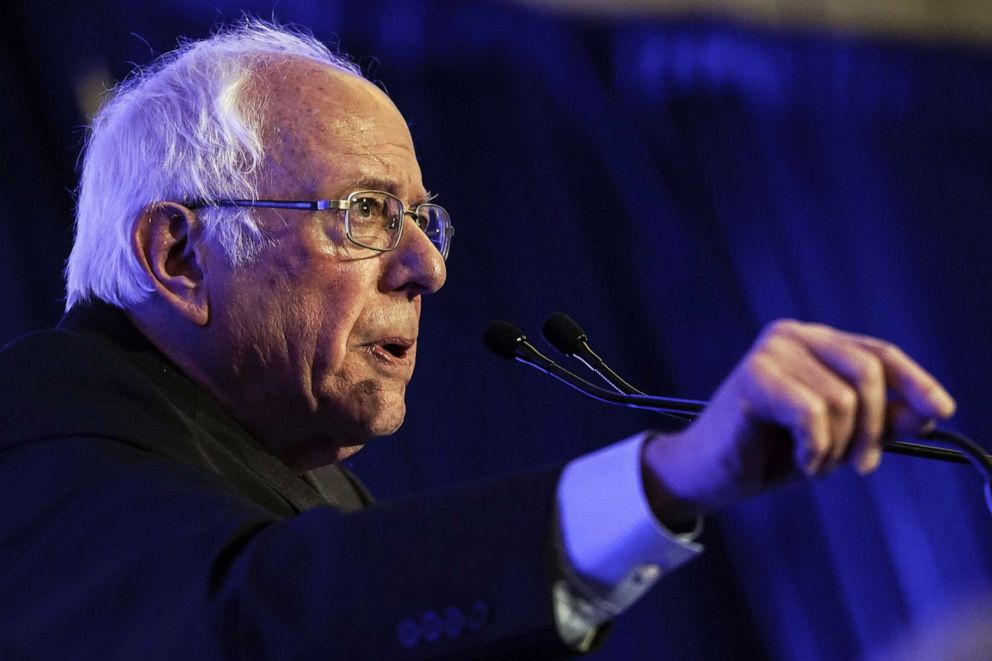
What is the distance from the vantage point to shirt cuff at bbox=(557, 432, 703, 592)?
921 mm

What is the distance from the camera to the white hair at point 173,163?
1801 mm

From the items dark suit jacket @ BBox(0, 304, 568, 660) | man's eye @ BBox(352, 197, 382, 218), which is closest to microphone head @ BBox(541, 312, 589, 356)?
man's eye @ BBox(352, 197, 382, 218)

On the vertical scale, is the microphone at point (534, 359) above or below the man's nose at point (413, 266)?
below

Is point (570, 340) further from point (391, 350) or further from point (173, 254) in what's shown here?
point (173, 254)

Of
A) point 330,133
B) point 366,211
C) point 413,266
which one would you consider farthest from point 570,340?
point 330,133

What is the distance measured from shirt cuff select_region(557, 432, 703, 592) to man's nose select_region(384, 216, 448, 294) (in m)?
0.92

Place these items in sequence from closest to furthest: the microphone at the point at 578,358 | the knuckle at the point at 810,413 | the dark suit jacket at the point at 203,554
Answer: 1. the knuckle at the point at 810,413
2. the dark suit jacket at the point at 203,554
3. the microphone at the point at 578,358

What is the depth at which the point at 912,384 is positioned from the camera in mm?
875

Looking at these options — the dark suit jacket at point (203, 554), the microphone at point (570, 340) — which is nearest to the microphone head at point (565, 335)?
the microphone at point (570, 340)

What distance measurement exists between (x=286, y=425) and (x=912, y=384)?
1129mm

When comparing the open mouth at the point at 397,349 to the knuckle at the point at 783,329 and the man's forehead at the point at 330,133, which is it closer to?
the man's forehead at the point at 330,133

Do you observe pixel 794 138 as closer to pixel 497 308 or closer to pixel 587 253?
pixel 587 253

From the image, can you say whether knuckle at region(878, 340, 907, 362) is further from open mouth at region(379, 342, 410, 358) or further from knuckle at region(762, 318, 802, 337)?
open mouth at region(379, 342, 410, 358)

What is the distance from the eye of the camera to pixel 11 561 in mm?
1230
